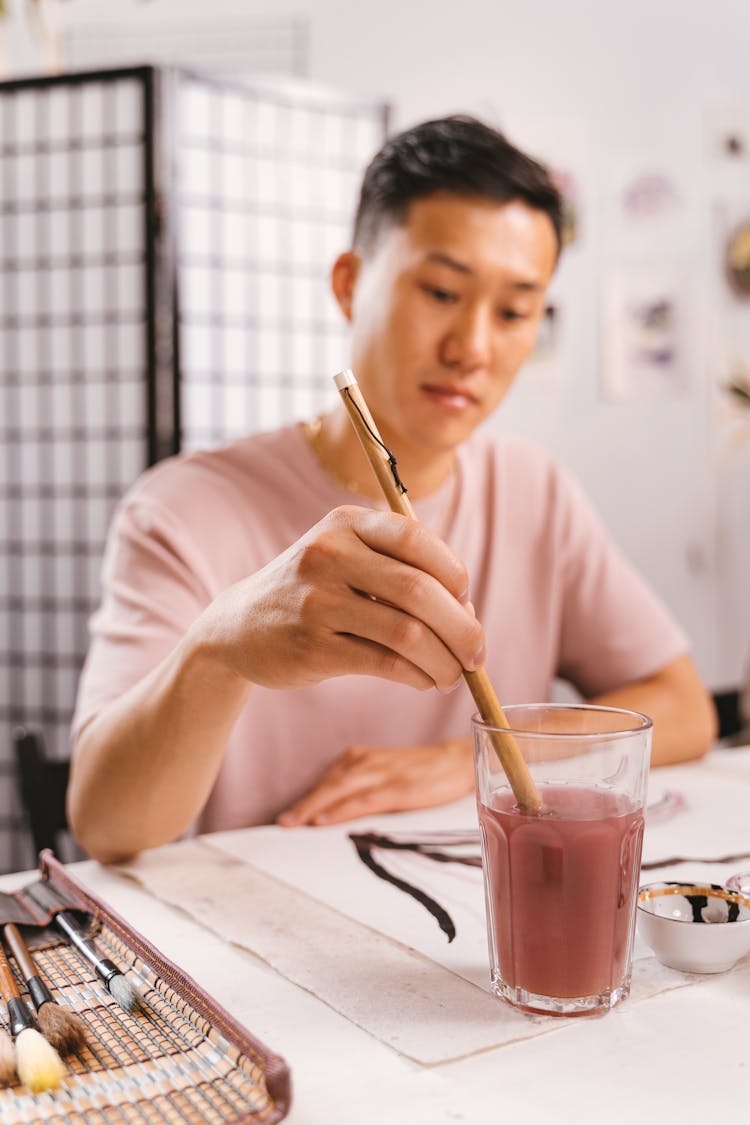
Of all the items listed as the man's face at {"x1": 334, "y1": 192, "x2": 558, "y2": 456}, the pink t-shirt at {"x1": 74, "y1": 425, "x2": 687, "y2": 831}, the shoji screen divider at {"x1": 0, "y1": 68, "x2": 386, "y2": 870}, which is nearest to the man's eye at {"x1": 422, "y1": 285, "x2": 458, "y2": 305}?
the man's face at {"x1": 334, "y1": 192, "x2": 558, "y2": 456}

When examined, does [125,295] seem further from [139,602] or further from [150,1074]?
[150,1074]

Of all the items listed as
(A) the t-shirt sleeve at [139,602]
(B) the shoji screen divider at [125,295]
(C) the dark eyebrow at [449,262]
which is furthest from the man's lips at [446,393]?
(B) the shoji screen divider at [125,295]

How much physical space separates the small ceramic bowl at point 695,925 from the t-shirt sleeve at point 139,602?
607 mm

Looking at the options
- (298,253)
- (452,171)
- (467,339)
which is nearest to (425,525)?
(467,339)

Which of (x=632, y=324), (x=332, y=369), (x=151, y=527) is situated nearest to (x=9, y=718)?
(x=332, y=369)

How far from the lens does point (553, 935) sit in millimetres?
689

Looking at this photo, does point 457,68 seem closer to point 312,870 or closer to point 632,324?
point 632,324

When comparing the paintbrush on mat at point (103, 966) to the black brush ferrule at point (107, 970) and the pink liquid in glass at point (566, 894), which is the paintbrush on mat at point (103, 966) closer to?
the black brush ferrule at point (107, 970)

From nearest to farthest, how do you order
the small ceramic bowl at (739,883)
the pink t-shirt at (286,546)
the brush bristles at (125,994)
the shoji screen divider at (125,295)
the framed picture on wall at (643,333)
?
the brush bristles at (125,994) → the small ceramic bowl at (739,883) → the pink t-shirt at (286,546) → the shoji screen divider at (125,295) → the framed picture on wall at (643,333)

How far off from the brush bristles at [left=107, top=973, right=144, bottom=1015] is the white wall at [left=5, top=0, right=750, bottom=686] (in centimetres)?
328

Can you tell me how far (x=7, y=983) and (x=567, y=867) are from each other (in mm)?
370

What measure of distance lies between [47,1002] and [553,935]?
32 cm

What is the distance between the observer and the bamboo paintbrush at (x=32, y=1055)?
582 mm

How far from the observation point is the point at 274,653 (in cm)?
82
